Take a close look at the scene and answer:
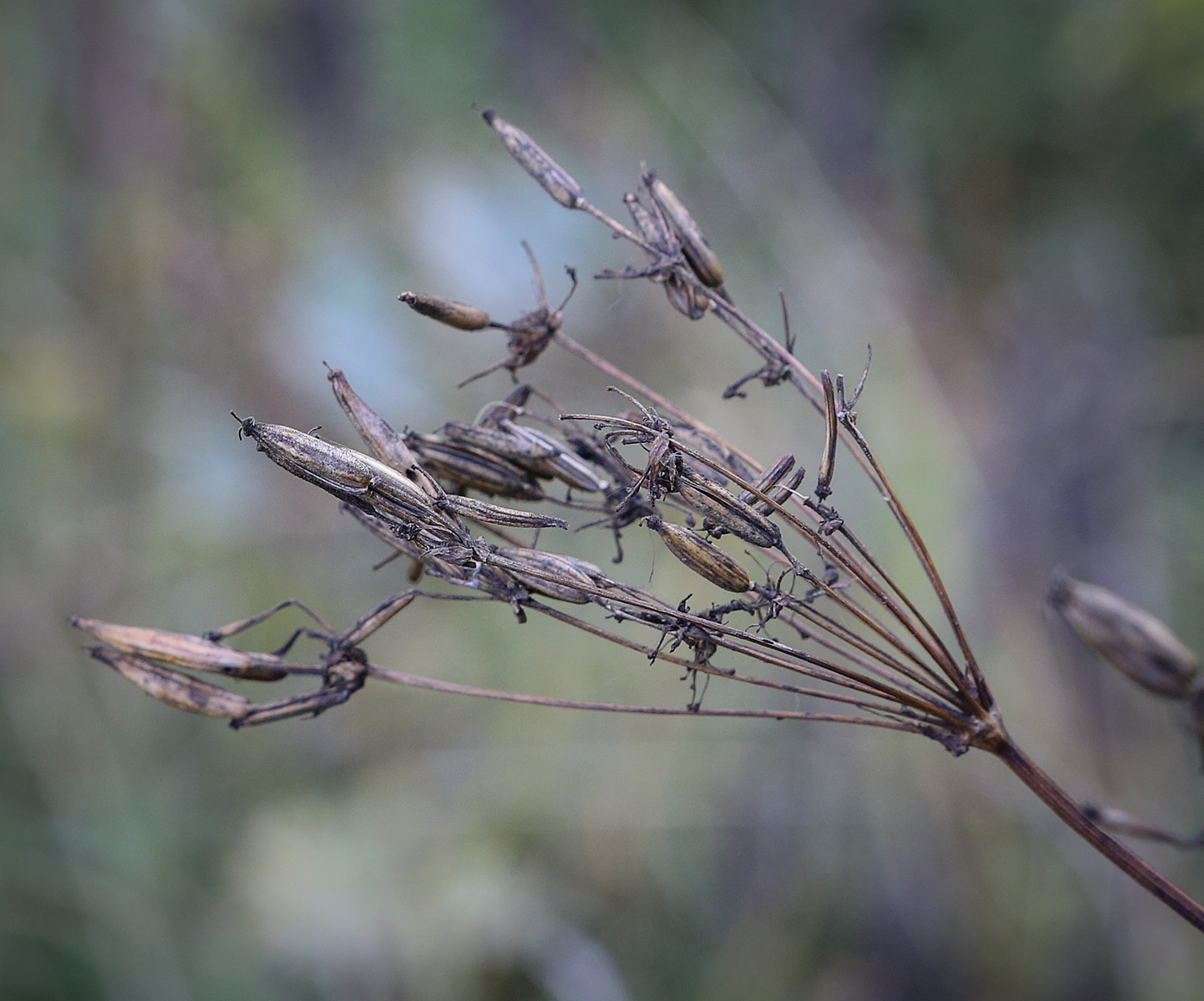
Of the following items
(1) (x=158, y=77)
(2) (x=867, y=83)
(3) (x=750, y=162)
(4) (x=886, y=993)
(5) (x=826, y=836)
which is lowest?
(4) (x=886, y=993)

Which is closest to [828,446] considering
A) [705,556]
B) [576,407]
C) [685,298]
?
[705,556]

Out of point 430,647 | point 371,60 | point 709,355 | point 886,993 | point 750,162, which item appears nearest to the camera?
point 886,993

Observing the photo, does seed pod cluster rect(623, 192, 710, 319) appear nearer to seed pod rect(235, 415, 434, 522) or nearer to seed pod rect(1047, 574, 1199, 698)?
seed pod rect(235, 415, 434, 522)

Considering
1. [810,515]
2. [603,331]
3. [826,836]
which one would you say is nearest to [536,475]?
[810,515]

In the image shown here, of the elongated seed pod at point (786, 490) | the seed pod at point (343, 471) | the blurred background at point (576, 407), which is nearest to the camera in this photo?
the seed pod at point (343, 471)

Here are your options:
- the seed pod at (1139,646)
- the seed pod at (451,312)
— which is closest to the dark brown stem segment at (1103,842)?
the seed pod at (1139,646)

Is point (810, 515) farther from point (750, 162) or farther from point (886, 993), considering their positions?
point (750, 162)

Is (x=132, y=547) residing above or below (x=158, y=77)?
below

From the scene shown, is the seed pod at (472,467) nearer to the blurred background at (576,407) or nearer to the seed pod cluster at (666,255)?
the seed pod cluster at (666,255)
